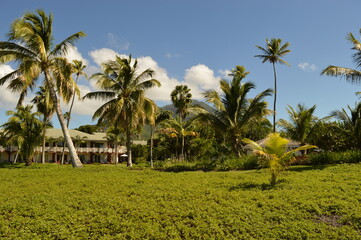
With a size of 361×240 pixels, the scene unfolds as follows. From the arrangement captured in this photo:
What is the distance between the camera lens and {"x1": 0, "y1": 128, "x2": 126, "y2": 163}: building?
139 feet

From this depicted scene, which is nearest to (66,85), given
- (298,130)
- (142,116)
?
(142,116)

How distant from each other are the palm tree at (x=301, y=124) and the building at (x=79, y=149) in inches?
1297

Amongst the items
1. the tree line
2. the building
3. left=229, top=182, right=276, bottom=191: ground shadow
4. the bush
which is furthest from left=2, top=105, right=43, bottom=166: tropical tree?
the bush

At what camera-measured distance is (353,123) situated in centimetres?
1667

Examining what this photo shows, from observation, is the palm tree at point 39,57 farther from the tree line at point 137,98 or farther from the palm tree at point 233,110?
the palm tree at point 233,110

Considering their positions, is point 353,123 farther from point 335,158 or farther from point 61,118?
point 61,118

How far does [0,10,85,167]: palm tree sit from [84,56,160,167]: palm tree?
3.18m

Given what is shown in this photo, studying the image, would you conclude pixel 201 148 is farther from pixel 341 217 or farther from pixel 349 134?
pixel 341 217

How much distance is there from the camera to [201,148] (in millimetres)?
33250

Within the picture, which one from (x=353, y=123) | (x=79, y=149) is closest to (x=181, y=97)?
(x=79, y=149)

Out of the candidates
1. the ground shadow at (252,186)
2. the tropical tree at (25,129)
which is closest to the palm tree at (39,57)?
the tropical tree at (25,129)

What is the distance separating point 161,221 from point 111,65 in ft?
56.3

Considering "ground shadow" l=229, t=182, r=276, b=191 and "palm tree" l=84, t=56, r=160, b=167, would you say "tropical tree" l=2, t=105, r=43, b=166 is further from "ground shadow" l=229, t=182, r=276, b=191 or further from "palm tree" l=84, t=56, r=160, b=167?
"ground shadow" l=229, t=182, r=276, b=191

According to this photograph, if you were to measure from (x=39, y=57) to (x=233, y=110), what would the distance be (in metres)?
13.4
